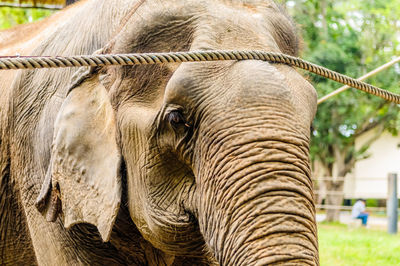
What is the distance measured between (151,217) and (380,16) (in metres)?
20.5

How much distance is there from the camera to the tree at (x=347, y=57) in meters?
21.1

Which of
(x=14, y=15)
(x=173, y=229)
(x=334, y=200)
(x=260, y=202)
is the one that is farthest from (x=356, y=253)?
(x=334, y=200)

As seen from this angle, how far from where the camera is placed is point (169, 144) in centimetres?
261

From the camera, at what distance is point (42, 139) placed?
3.24 meters

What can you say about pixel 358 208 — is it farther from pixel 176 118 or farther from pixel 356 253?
pixel 176 118

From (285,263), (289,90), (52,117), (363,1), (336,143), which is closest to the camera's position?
(285,263)

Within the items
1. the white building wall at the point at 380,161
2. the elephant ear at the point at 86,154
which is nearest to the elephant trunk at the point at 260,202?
the elephant ear at the point at 86,154

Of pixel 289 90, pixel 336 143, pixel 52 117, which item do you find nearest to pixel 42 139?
pixel 52 117

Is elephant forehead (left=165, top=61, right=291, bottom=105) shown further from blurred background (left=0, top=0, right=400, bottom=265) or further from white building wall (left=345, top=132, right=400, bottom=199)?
white building wall (left=345, top=132, right=400, bottom=199)

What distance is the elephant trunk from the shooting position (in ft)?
6.88

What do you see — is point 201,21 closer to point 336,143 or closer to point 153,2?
point 153,2

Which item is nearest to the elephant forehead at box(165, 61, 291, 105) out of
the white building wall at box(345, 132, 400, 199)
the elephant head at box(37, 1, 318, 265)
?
the elephant head at box(37, 1, 318, 265)

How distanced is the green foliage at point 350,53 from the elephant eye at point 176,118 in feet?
58.8

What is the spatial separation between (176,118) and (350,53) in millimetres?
19907
